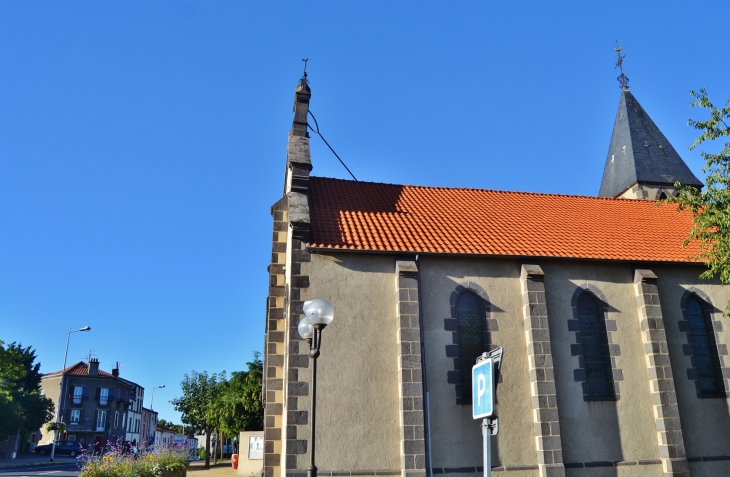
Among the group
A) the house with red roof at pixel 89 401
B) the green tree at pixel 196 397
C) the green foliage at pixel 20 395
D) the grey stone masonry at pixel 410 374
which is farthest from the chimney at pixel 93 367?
the grey stone masonry at pixel 410 374

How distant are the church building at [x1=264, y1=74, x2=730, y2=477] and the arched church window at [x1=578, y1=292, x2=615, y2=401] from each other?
37mm

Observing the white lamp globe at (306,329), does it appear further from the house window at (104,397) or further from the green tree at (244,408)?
the house window at (104,397)

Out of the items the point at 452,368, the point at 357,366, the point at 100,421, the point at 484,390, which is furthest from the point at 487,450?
the point at 100,421

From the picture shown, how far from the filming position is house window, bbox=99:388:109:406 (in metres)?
68.8

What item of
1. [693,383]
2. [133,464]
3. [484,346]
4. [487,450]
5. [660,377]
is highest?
[484,346]

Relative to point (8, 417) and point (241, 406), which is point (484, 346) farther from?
point (8, 417)

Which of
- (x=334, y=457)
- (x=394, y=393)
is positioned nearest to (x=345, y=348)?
(x=394, y=393)

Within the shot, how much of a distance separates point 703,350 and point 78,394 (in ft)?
221

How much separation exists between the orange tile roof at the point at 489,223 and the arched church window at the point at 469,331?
1353mm

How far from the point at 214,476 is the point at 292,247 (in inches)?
653

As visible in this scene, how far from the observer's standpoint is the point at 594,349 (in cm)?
1591

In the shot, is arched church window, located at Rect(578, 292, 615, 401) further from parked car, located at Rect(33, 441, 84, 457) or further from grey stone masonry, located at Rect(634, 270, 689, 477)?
parked car, located at Rect(33, 441, 84, 457)

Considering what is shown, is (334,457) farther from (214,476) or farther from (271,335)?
(214,476)

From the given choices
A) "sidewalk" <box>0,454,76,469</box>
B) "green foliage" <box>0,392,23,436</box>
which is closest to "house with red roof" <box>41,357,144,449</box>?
"sidewalk" <box>0,454,76,469</box>
